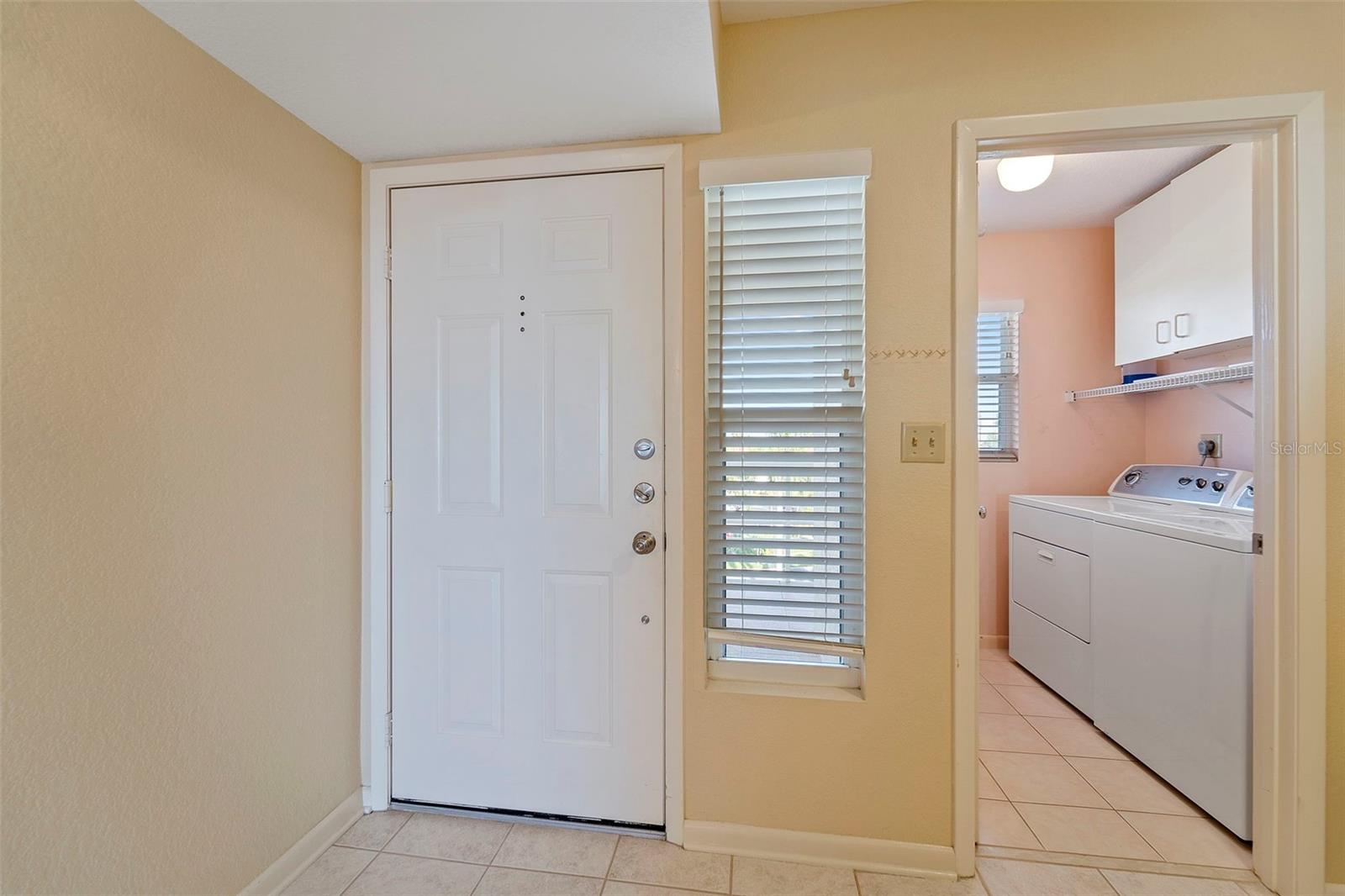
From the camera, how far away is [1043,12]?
4.82 ft

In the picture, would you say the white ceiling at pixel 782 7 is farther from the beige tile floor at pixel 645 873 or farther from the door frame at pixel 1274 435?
the beige tile floor at pixel 645 873

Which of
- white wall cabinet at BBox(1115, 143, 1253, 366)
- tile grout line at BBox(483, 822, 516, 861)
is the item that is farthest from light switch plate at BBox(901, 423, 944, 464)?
tile grout line at BBox(483, 822, 516, 861)

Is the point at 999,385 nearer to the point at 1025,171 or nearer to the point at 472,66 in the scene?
the point at 1025,171

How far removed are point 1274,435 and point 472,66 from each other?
7.45 feet

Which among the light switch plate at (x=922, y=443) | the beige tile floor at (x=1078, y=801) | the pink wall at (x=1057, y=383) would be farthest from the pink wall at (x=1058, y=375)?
the light switch plate at (x=922, y=443)

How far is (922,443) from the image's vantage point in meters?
1.52

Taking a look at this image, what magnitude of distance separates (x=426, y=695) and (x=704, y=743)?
917 mm

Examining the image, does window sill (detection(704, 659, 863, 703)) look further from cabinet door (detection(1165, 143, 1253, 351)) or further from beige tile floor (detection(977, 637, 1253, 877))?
cabinet door (detection(1165, 143, 1253, 351))

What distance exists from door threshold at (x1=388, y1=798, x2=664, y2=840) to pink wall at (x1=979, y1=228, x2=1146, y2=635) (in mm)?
2402

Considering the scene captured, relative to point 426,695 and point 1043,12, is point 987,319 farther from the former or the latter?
point 426,695

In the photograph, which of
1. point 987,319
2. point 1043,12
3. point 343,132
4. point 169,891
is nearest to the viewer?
point 169,891

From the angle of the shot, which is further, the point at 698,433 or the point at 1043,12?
the point at 698,433

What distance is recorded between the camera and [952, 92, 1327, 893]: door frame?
138cm

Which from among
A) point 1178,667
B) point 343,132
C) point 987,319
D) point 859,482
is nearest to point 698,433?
point 859,482
